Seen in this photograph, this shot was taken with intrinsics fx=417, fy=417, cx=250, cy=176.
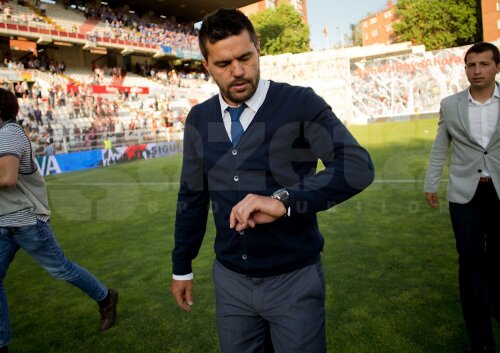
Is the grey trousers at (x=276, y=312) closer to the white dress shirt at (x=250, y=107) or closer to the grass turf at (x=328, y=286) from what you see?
the white dress shirt at (x=250, y=107)

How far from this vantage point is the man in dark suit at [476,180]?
115 inches

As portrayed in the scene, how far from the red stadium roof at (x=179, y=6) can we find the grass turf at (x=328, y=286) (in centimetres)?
3722

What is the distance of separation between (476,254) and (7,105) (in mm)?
3543

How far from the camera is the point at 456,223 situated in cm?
305

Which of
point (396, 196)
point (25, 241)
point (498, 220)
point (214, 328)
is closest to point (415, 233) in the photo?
point (396, 196)

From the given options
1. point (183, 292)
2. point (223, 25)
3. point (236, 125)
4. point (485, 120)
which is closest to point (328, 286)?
point (485, 120)

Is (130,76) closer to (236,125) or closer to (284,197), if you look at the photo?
(236,125)

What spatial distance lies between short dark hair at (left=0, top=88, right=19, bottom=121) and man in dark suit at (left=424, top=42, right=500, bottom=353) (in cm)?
326

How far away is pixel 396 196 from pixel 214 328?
18.2 feet

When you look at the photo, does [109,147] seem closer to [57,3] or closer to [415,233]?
[415,233]

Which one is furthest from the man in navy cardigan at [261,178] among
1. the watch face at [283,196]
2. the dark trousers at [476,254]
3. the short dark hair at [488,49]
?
the short dark hair at [488,49]

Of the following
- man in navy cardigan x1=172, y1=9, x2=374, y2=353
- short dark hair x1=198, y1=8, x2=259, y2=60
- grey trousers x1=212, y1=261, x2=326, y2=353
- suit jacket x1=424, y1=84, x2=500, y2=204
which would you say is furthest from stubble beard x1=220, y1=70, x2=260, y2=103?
suit jacket x1=424, y1=84, x2=500, y2=204

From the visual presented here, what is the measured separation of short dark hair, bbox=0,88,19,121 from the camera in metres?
3.04

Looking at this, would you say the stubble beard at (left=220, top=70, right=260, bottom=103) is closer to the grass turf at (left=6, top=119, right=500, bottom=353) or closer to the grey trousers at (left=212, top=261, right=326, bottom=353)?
the grey trousers at (left=212, top=261, right=326, bottom=353)
